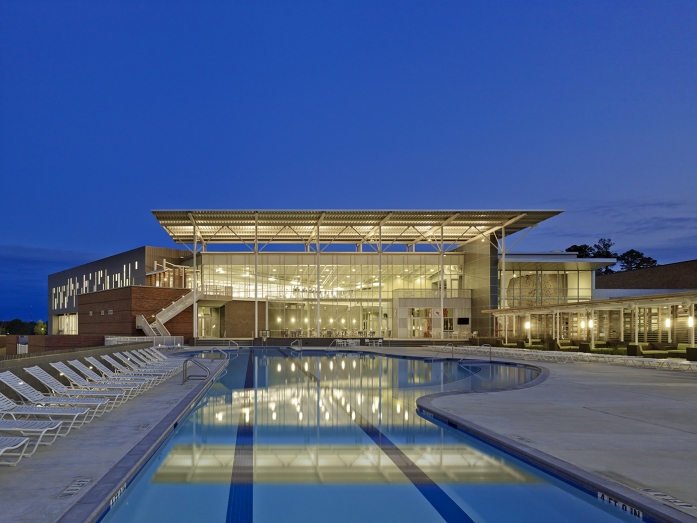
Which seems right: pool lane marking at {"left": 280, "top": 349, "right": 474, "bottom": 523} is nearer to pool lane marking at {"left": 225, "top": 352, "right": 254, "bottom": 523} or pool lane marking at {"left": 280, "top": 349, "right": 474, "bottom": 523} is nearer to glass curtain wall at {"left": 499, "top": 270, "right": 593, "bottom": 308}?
pool lane marking at {"left": 225, "top": 352, "right": 254, "bottom": 523}

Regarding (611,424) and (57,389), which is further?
(57,389)

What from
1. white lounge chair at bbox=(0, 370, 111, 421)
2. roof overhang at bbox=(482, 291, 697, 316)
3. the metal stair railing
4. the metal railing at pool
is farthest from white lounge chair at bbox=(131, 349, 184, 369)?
the metal stair railing

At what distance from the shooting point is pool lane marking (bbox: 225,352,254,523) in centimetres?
541

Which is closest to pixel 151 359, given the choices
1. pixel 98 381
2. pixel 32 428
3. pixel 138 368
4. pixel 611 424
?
pixel 138 368

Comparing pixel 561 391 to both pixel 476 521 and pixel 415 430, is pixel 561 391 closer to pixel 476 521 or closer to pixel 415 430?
pixel 415 430

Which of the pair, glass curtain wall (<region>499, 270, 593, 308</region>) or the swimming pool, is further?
glass curtain wall (<region>499, 270, 593, 308</region>)

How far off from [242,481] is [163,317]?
1365 inches

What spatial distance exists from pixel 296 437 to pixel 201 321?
3776 centimetres

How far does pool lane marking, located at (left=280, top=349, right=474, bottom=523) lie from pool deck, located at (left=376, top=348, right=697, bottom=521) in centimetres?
139

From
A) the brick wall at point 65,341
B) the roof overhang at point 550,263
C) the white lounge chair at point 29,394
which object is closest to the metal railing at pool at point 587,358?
the roof overhang at point 550,263

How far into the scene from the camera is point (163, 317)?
39219mm

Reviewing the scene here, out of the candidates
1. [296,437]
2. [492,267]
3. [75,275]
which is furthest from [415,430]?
[75,275]

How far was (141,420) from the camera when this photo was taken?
9078 millimetres

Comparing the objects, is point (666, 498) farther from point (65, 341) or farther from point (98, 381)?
point (65, 341)
